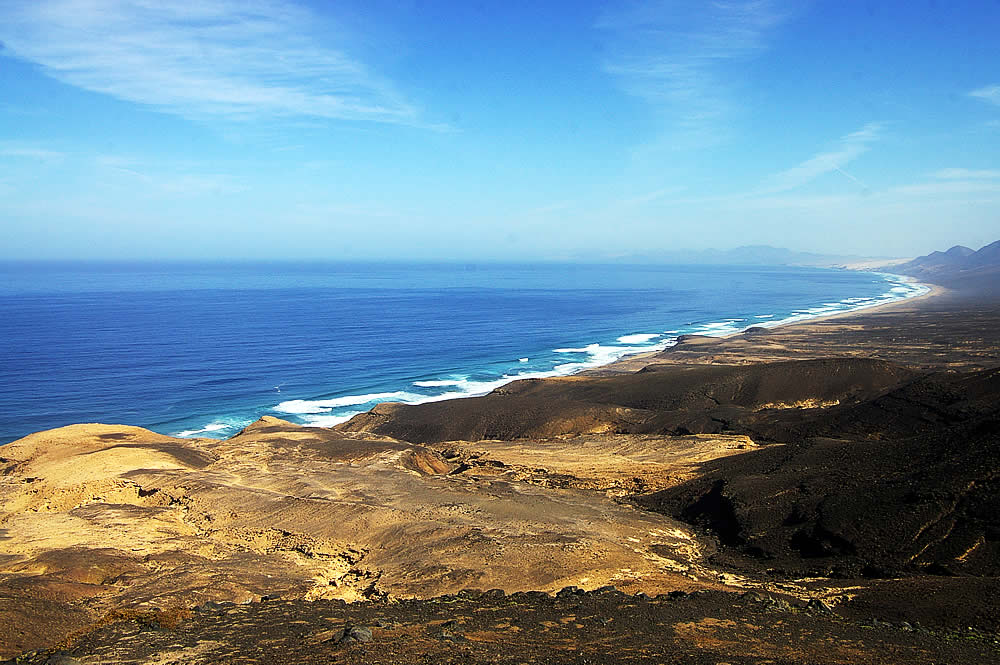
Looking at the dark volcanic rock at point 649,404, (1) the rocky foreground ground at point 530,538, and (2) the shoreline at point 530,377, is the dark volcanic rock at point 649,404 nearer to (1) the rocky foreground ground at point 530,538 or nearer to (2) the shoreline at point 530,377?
(1) the rocky foreground ground at point 530,538

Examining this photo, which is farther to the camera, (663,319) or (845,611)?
(663,319)

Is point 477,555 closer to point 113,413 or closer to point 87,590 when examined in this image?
point 87,590

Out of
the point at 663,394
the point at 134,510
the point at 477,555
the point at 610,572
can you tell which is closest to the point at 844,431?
the point at 663,394

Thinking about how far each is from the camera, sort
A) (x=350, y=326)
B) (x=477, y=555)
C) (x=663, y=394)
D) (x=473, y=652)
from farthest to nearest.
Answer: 1. (x=350, y=326)
2. (x=663, y=394)
3. (x=477, y=555)
4. (x=473, y=652)

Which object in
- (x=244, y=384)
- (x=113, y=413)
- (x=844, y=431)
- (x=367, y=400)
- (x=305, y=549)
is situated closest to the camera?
(x=305, y=549)

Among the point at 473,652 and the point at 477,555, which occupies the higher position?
the point at 473,652

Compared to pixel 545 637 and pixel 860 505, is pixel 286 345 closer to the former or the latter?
pixel 860 505
